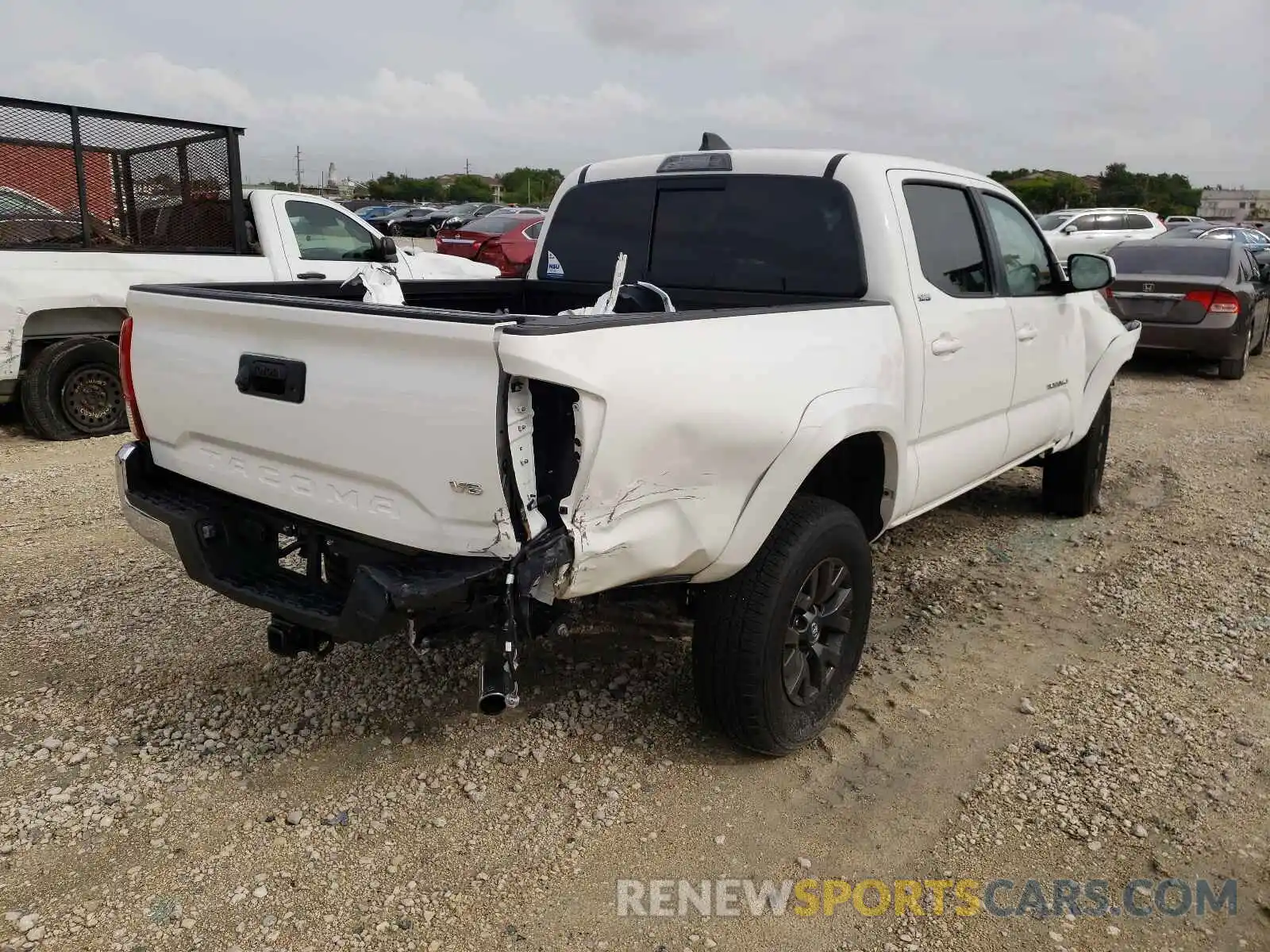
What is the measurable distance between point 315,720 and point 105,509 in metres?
3.01

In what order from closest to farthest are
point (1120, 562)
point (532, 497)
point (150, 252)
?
point (532, 497)
point (1120, 562)
point (150, 252)

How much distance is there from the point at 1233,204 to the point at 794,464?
3638 inches

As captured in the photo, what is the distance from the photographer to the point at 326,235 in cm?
816

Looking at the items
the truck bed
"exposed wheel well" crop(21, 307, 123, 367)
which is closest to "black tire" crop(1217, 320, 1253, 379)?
the truck bed

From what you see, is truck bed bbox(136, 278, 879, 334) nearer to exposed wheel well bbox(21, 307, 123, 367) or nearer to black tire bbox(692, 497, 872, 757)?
black tire bbox(692, 497, 872, 757)

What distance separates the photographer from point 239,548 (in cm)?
294

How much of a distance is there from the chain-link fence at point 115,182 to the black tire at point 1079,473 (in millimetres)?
6294

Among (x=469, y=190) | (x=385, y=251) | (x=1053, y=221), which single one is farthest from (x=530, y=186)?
(x=385, y=251)

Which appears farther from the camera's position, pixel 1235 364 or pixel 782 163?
pixel 1235 364

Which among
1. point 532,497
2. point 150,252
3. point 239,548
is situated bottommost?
point 239,548

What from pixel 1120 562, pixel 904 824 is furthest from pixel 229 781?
pixel 1120 562

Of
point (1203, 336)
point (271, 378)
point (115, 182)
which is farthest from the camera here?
point (1203, 336)

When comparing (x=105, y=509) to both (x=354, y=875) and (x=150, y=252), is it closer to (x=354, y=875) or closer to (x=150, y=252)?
(x=150, y=252)

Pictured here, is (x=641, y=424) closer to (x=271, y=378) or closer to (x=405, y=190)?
(x=271, y=378)
